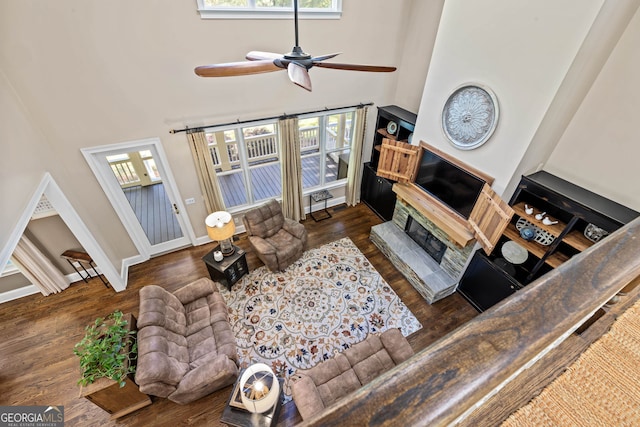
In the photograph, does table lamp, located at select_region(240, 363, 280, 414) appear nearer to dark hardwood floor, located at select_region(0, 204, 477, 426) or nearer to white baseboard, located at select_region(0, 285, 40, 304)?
dark hardwood floor, located at select_region(0, 204, 477, 426)

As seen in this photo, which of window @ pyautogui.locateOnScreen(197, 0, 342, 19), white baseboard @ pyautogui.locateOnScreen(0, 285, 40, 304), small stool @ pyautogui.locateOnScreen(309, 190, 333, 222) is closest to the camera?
window @ pyautogui.locateOnScreen(197, 0, 342, 19)

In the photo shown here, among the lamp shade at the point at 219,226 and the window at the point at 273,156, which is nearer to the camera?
the lamp shade at the point at 219,226

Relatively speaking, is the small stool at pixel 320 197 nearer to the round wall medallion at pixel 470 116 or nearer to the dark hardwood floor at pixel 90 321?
the dark hardwood floor at pixel 90 321

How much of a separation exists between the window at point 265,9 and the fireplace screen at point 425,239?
359cm

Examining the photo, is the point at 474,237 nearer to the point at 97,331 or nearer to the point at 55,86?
the point at 97,331

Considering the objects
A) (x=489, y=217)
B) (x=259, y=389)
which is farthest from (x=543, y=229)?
(x=259, y=389)

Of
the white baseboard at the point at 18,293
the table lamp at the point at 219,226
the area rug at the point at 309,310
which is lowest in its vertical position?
the area rug at the point at 309,310

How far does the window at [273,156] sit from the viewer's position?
5715 millimetres

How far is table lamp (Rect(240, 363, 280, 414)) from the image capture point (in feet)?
7.97

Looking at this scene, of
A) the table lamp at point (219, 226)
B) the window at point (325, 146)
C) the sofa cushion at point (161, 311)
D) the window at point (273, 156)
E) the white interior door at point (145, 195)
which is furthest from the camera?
the window at point (273, 156)

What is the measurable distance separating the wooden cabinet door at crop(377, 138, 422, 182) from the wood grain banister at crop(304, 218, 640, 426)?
403 cm

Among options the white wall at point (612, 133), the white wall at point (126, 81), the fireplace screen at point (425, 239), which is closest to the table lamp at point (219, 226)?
the white wall at point (126, 81)

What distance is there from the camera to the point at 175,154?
13.9 feet

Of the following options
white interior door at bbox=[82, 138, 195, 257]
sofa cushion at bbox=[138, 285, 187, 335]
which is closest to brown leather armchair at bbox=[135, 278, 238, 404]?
sofa cushion at bbox=[138, 285, 187, 335]
